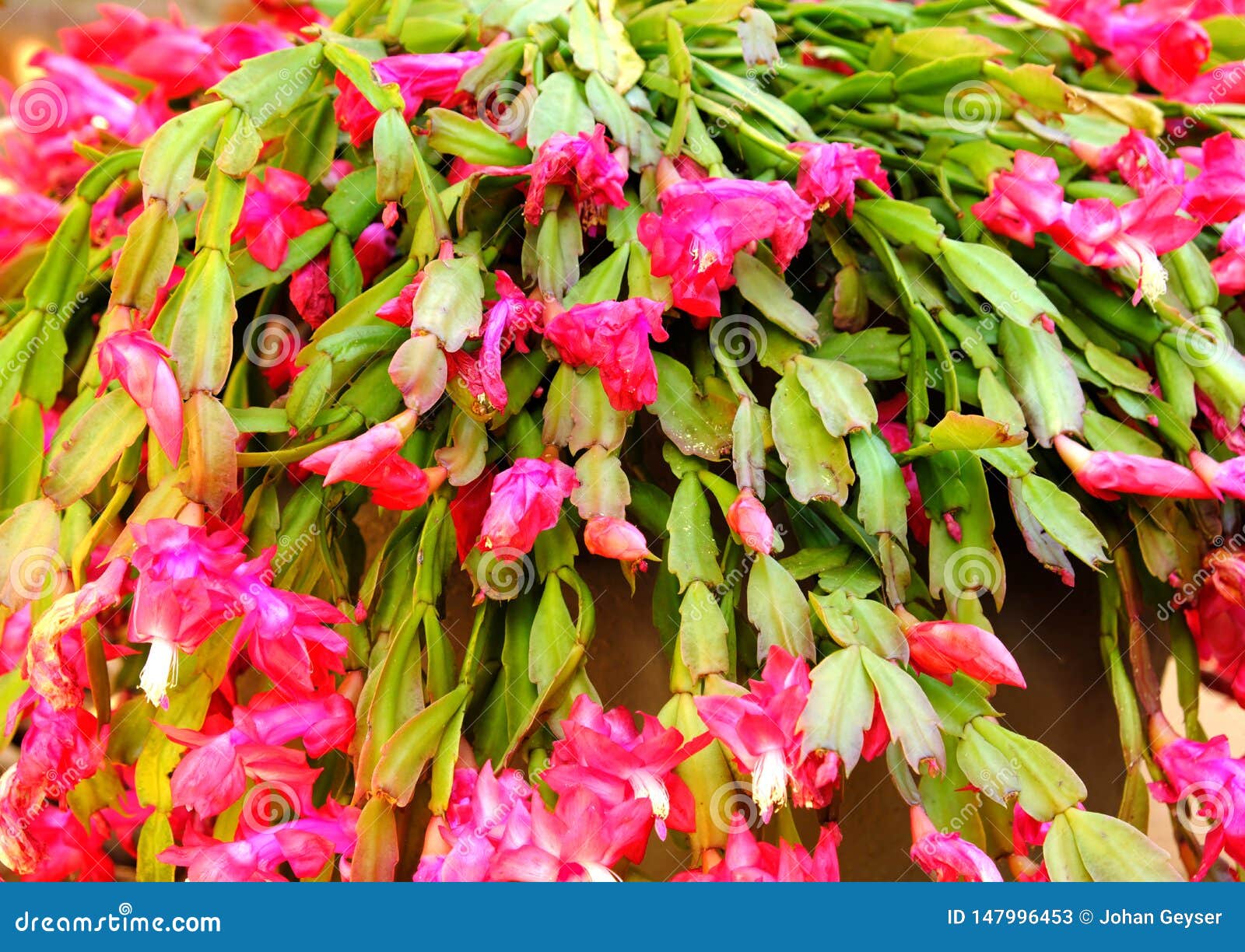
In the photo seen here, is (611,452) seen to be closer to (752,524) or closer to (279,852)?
(752,524)

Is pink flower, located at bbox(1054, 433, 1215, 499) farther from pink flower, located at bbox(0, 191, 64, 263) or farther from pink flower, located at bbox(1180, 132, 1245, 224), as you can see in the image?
pink flower, located at bbox(0, 191, 64, 263)

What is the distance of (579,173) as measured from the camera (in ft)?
1.81

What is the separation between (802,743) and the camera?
0.44 metres

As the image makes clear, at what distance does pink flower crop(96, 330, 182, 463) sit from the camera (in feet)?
1.60

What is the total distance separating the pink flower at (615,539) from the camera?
1.58 ft

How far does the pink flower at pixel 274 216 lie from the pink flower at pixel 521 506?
22cm

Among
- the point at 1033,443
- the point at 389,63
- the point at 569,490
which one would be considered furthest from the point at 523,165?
the point at 1033,443

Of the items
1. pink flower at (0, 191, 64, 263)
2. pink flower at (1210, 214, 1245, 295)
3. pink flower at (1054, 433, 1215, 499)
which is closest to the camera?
pink flower at (1054, 433, 1215, 499)

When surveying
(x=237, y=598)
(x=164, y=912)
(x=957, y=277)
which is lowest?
(x=164, y=912)

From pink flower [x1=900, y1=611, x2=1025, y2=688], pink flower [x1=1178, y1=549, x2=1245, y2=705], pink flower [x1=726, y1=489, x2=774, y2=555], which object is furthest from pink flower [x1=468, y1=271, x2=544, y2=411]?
pink flower [x1=1178, y1=549, x2=1245, y2=705]

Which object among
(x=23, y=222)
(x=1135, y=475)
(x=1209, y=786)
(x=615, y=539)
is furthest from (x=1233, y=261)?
(x=23, y=222)

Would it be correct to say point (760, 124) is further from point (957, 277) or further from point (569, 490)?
point (569, 490)

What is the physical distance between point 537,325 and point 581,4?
0.25 metres

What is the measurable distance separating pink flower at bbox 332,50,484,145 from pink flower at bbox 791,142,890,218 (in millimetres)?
208
